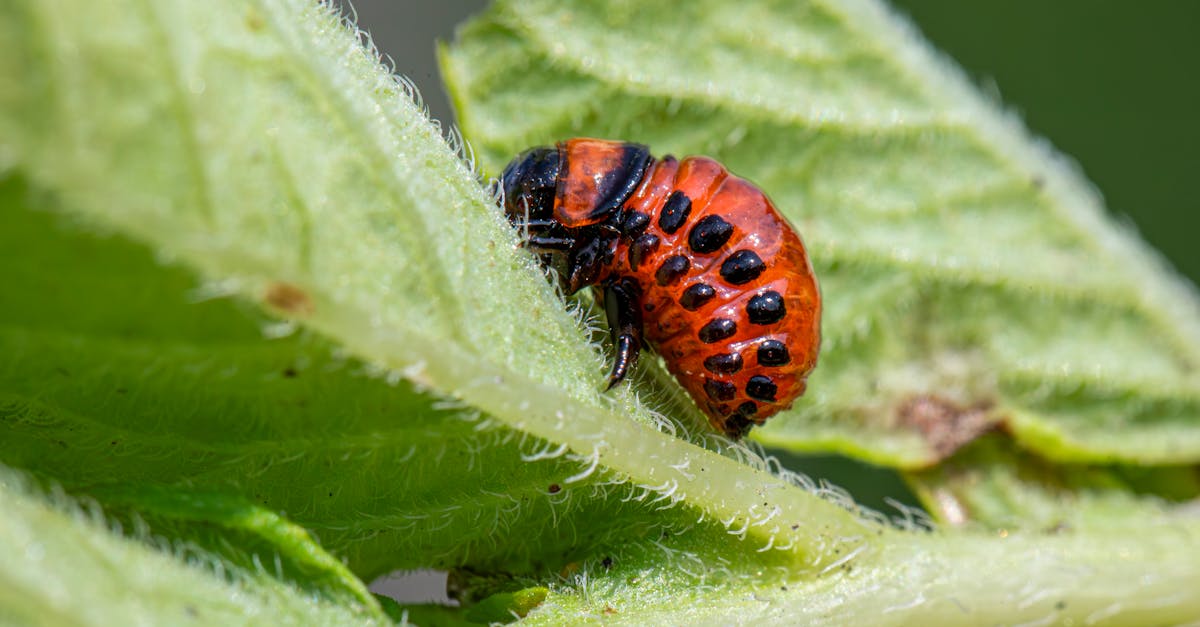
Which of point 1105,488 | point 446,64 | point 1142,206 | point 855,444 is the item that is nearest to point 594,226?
point 446,64

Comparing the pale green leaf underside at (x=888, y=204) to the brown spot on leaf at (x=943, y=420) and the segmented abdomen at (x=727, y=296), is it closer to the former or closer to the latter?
the brown spot on leaf at (x=943, y=420)

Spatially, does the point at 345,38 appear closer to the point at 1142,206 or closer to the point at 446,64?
the point at 446,64

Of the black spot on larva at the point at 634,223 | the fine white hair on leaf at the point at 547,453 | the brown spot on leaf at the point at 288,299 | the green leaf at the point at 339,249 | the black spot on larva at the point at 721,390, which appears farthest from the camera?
the black spot on larva at the point at 634,223

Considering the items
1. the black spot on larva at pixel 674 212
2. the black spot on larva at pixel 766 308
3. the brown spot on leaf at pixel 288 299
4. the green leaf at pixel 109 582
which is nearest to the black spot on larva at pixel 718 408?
the black spot on larva at pixel 766 308

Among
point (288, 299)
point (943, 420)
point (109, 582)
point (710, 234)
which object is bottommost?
point (943, 420)

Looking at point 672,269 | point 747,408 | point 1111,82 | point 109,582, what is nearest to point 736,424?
point 747,408

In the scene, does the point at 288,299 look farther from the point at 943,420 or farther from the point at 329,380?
the point at 943,420
